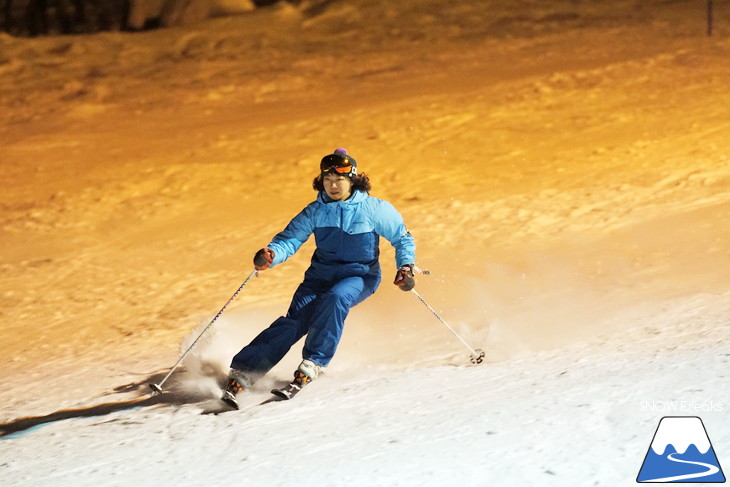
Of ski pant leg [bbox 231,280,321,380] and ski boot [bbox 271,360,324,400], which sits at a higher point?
ski pant leg [bbox 231,280,321,380]

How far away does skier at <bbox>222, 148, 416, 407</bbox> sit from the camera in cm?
489

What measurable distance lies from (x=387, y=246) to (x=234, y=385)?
3.74 m

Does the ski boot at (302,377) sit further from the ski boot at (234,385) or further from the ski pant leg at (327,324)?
the ski boot at (234,385)

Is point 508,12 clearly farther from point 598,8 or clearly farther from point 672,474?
point 672,474

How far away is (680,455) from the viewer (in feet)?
12.2

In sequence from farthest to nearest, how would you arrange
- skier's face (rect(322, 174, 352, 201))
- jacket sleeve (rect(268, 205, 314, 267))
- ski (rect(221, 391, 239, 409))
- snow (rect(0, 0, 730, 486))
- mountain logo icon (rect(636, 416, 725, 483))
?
1. jacket sleeve (rect(268, 205, 314, 267))
2. skier's face (rect(322, 174, 352, 201))
3. ski (rect(221, 391, 239, 409))
4. snow (rect(0, 0, 730, 486))
5. mountain logo icon (rect(636, 416, 725, 483))

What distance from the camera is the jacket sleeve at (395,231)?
16.4ft

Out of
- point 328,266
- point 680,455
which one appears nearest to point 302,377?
point 328,266

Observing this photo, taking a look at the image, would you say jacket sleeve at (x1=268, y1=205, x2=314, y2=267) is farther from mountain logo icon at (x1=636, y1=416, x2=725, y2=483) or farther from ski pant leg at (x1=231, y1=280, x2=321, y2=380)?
mountain logo icon at (x1=636, y1=416, x2=725, y2=483)

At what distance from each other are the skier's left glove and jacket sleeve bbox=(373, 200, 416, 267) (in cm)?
6

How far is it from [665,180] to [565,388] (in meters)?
5.20

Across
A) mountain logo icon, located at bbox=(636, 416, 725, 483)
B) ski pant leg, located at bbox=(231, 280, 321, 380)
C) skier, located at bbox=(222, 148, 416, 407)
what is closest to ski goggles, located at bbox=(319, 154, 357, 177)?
skier, located at bbox=(222, 148, 416, 407)

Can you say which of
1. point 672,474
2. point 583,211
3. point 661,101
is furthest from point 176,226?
point 672,474

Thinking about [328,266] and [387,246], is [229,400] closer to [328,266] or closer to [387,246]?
[328,266]
